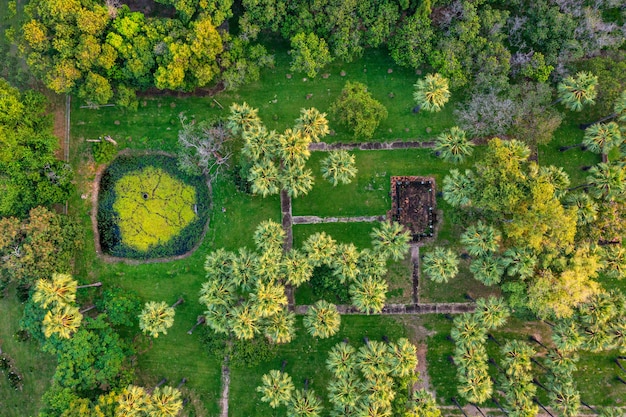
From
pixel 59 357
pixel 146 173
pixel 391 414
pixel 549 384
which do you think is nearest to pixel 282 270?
pixel 391 414

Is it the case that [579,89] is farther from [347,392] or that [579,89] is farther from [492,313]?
[347,392]

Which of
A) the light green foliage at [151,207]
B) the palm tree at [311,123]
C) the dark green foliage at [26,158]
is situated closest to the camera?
the dark green foliage at [26,158]

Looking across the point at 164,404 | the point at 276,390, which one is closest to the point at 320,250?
the point at 276,390

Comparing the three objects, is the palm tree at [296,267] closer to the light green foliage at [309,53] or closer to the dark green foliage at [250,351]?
the dark green foliage at [250,351]

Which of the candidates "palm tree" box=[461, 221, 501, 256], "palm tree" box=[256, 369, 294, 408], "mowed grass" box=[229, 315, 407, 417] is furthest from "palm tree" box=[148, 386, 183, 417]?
"palm tree" box=[461, 221, 501, 256]

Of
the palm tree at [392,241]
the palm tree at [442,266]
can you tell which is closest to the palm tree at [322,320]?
the palm tree at [392,241]

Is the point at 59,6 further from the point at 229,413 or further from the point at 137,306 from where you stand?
the point at 229,413
